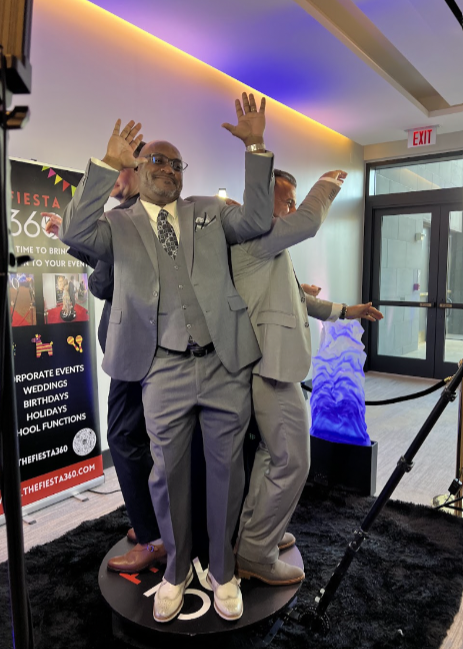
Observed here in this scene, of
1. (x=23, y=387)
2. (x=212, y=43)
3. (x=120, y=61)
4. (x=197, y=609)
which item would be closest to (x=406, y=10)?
(x=212, y=43)

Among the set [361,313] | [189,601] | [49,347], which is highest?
[361,313]

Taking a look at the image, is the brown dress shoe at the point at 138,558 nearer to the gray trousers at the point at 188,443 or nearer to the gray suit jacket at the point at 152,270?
the gray trousers at the point at 188,443

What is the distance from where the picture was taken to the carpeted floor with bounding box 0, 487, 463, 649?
70.6 inches

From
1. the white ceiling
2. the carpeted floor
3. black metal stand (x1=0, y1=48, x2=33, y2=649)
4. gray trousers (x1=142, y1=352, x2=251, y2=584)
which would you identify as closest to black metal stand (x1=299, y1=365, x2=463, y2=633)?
A: the carpeted floor

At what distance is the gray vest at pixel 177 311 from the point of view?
1.65 meters

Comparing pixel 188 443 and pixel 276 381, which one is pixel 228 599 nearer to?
pixel 188 443

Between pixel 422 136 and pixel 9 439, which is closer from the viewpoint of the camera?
pixel 9 439

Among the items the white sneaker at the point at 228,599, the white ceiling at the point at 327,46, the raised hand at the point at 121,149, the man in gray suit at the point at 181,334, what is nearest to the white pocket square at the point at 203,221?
the man in gray suit at the point at 181,334

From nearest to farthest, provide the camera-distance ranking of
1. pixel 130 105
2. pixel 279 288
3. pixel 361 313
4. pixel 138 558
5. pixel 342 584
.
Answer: pixel 279 288 < pixel 138 558 < pixel 342 584 < pixel 361 313 < pixel 130 105

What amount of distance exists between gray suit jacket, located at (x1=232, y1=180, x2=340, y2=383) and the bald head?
1.04 feet

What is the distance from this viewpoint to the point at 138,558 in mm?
1942

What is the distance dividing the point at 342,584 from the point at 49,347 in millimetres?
1956

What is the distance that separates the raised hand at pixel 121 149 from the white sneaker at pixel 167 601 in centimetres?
141

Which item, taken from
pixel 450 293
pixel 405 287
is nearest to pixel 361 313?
pixel 450 293
